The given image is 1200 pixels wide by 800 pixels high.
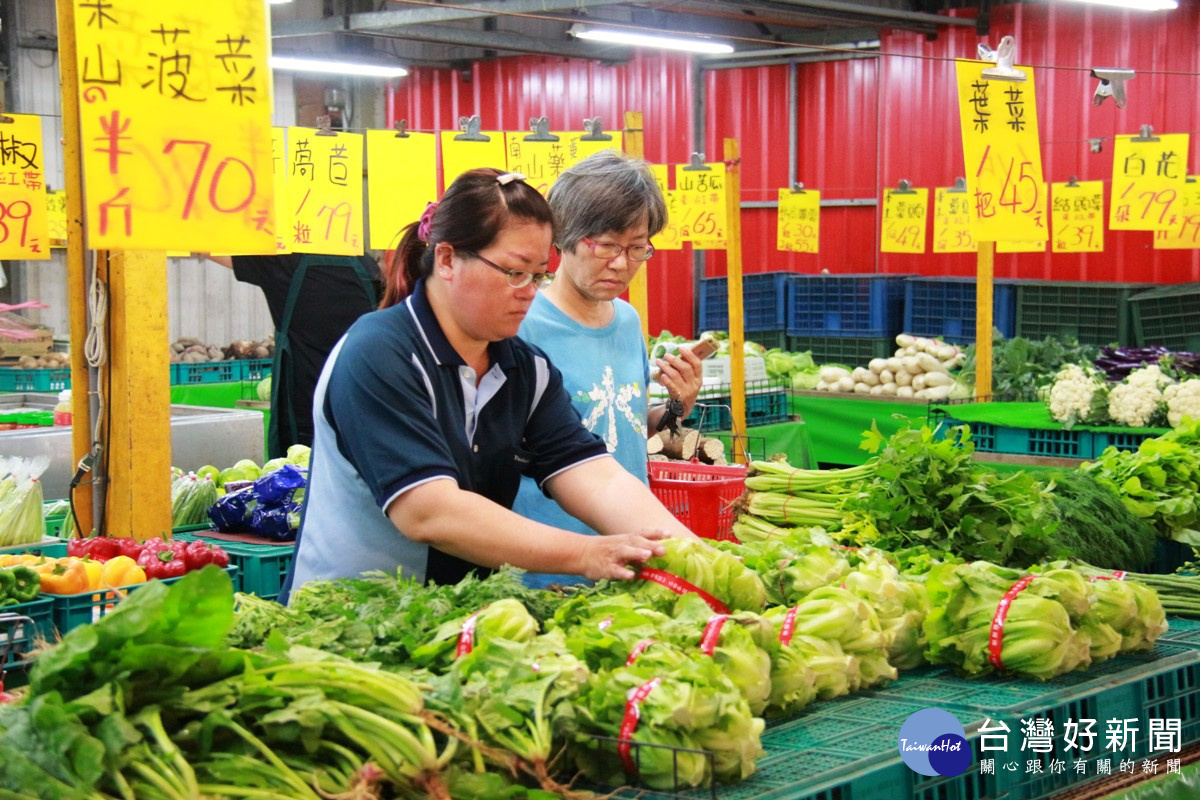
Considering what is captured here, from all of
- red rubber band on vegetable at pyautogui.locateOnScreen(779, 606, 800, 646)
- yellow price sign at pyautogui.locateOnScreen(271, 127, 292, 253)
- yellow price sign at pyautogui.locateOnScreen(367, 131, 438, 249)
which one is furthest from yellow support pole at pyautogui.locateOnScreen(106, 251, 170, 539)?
yellow price sign at pyautogui.locateOnScreen(367, 131, 438, 249)

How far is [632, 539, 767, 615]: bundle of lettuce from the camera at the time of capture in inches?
98.8

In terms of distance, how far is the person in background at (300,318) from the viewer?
6582 millimetres

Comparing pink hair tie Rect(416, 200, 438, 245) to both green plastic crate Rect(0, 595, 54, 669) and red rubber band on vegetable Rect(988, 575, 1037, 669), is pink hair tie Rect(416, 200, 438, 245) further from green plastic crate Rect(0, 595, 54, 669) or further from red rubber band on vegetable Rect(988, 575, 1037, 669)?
red rubber band on vegetable Rect(988, 575, 1037, 669)

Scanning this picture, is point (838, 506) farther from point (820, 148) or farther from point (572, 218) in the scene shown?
point (820, 148)

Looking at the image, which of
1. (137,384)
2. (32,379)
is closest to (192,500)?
(137,384)

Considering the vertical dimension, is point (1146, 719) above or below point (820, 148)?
below

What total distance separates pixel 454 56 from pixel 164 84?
1464 cm

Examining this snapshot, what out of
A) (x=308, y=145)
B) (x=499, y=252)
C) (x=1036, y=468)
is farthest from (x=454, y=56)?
(x=499, y=252)

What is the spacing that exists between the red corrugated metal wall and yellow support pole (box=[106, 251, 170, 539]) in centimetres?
877

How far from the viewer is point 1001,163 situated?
609 cm

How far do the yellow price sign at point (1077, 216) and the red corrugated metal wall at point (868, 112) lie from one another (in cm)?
140

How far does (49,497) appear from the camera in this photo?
18.7ft

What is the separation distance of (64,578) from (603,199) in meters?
1.68

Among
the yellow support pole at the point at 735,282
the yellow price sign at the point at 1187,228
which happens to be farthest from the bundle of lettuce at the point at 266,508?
the yellow price sign at the point at 1187,228
